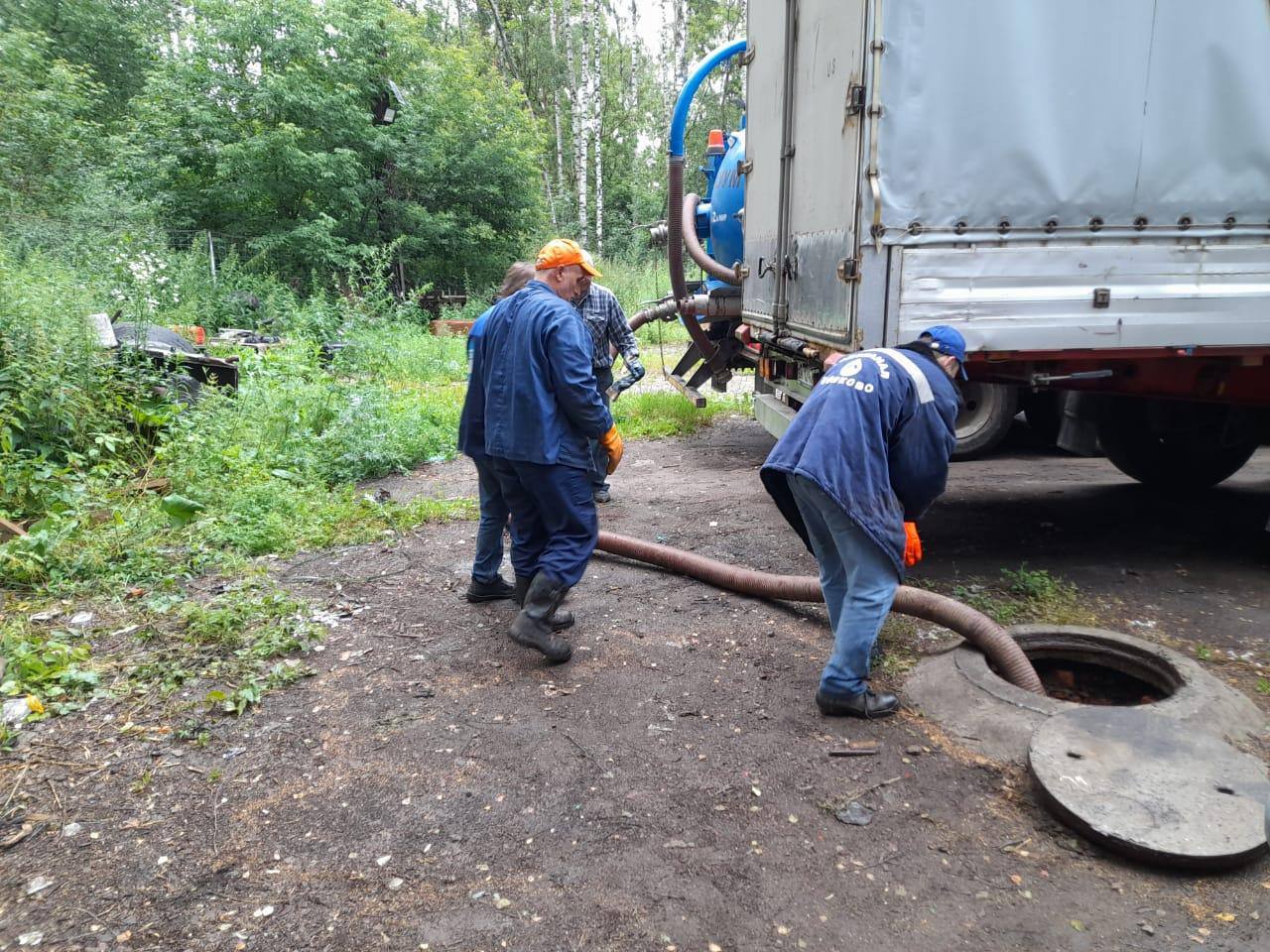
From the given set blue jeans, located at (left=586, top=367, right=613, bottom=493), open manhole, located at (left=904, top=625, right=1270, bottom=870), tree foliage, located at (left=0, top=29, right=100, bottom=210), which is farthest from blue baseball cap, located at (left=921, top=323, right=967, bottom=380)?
tree foliage, located at (left=0, top=29, right=100, bottom=210)

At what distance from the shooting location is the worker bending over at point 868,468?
294 centimetres

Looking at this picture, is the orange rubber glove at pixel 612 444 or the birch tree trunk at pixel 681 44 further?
the birch tree trunk at pixel 681 44

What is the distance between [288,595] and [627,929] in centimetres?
282

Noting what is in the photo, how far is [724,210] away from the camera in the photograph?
7.45m

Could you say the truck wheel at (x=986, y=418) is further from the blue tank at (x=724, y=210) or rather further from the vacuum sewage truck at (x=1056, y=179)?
the vacuum sewage truck at (x=1056, y=179)

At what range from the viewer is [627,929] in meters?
2.18

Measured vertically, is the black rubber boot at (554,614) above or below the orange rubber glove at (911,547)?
below

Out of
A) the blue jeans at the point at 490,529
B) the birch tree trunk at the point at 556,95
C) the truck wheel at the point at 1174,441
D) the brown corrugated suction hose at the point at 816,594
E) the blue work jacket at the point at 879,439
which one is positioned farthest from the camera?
the birch tree trunk at the point at 556,95

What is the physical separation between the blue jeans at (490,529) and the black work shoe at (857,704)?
1.87m

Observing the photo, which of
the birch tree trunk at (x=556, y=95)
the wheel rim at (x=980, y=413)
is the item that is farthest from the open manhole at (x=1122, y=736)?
the birch tree trunk at (x=556, y=95)

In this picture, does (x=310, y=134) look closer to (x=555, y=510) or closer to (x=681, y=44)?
(x=555, y=510)

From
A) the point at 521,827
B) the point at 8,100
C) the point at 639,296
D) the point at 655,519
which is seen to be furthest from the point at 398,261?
the point at 521,827

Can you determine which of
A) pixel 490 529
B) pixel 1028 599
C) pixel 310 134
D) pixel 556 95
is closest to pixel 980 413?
pixel 1028 599

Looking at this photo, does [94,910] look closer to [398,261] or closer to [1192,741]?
[1192,741]
